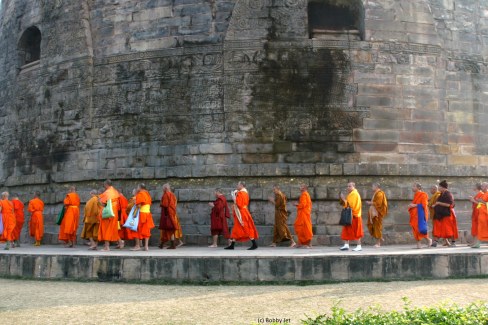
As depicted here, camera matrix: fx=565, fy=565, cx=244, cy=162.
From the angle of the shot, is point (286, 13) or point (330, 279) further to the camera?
point (286, 13)

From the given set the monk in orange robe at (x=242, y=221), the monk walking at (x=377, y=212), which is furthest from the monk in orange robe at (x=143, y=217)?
the monk walking at (x=377, y=212)

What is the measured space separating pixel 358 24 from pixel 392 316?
9270mm

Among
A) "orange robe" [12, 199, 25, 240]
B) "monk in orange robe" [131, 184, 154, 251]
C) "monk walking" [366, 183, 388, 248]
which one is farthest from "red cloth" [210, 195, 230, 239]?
"orange robe" [12, 199, 25, 240]

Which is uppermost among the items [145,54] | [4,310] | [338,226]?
[145,54]

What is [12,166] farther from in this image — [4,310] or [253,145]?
[4,310]

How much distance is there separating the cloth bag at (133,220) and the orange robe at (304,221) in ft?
10.3

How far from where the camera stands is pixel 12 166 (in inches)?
590

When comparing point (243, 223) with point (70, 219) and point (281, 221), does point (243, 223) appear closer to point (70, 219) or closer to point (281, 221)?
point (281, 221)

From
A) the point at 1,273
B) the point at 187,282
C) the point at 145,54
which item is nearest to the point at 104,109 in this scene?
the point at 145,54

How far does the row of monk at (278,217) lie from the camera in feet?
35.3

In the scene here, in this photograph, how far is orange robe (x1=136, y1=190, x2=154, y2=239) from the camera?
11.0m

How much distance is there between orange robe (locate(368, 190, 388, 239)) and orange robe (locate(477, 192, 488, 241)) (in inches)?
68.3

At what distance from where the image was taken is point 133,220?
11.0 metres

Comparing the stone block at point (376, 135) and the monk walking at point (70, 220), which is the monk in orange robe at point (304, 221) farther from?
the monk walking at point (70, 220)
